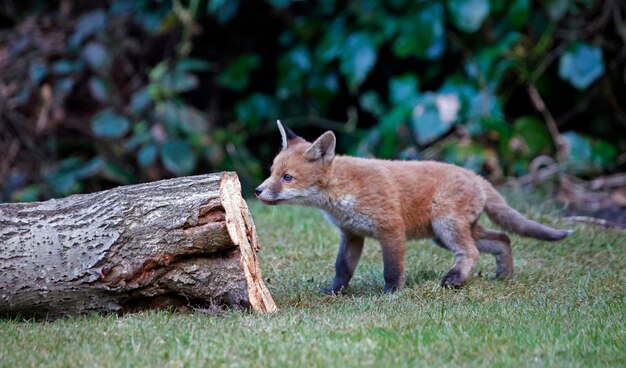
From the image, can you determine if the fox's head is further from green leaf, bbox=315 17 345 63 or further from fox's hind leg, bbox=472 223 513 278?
green leaf, bbox=315 17 345 63

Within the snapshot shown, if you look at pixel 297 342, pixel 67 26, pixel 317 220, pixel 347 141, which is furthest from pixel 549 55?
pixel 297 342

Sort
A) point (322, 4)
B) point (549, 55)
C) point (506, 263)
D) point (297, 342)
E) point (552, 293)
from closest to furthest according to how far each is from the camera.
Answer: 1. point (297, 342)
2. point (552, 293)
3. point (506, 263)
4. point (549, 55)
5. point (322, 4)

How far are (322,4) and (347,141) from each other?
5.62 ft

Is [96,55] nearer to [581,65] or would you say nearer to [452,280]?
[581,65]

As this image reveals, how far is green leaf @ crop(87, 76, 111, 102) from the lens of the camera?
35.0 ft

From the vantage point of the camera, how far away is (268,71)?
11875 millimetres

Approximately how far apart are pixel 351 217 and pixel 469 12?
14.3 ft

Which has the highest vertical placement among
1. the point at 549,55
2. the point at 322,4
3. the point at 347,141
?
the point at 322,4

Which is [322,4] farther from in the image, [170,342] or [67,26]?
[170,342]

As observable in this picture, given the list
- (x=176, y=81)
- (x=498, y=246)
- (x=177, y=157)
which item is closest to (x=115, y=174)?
(x=177, y=157)

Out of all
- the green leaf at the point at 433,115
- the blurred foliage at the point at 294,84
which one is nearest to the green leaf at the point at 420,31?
the blurred foliage at the point at 294,84

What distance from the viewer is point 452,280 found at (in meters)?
5.63

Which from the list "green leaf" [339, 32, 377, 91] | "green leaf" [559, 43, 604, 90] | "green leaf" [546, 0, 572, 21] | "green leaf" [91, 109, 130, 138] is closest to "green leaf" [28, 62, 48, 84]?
"green leaf" [91, 109, 130, 138]

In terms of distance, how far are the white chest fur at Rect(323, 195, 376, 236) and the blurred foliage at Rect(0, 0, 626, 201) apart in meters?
3.86
